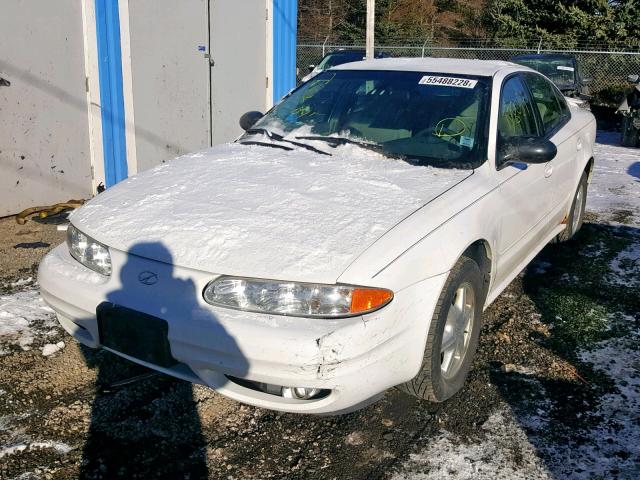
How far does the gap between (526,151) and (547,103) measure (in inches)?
60.3

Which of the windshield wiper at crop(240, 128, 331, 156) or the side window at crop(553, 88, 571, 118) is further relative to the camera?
the side window at crop(553, 88, 571, 118)

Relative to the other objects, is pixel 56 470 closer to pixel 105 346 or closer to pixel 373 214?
pixel 105 346

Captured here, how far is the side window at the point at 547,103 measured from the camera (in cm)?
473

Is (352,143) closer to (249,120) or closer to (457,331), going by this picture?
(249,120)

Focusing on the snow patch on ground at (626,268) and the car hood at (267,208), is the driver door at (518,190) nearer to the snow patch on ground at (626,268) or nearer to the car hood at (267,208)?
the car hood at (267,208)

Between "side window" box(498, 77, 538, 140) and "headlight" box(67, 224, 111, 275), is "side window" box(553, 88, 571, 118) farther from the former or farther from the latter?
"headlight" box(67, 224, 111, 275)

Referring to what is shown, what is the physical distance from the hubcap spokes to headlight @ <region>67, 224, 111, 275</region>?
1.58 meters

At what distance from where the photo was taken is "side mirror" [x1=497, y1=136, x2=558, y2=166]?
3.63m

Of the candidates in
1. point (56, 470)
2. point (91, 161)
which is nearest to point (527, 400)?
point (56, 470)

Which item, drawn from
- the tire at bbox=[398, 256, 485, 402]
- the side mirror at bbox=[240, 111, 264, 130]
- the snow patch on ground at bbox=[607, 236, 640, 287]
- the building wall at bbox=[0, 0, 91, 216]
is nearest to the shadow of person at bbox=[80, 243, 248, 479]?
the tire at bbox=[398, 256, 485, 402]

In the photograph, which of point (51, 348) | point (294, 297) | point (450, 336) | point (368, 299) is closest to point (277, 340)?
point (294, 297)

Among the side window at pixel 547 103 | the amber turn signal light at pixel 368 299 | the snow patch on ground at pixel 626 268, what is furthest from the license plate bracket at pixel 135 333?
the snow patch on ground at pixel 626 268

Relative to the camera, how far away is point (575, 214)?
5777 millimetres

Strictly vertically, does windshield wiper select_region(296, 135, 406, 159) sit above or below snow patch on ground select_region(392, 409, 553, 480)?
above
